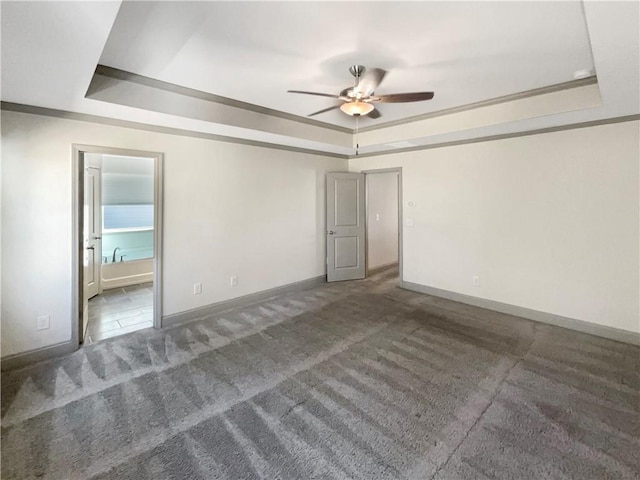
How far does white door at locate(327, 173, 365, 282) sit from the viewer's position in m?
5.66

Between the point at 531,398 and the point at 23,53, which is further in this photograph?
the point at 531,398

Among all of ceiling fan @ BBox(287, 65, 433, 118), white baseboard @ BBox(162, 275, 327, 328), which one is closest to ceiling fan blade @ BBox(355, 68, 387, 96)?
ceiling fan @ BBox(287, 65, 433, 118)

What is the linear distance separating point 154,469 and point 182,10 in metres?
2.75

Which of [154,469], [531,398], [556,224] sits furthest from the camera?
[556,224]

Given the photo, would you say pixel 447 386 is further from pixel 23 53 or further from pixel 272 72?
pixel 23 53

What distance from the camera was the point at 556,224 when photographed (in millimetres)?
3768

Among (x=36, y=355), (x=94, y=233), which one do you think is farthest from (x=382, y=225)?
(x=36, y=355)

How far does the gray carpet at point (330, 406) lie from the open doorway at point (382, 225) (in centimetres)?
294

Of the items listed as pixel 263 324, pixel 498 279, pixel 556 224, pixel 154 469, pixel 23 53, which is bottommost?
pixel 154 469

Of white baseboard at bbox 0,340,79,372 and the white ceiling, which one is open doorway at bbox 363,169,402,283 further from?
white baseboard at bbox 0,340,79,372

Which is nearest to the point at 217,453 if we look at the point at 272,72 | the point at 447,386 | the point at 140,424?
the point at 140,424

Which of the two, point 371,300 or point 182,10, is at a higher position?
point 182,10

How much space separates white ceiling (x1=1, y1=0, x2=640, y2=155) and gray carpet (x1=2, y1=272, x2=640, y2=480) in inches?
93.2

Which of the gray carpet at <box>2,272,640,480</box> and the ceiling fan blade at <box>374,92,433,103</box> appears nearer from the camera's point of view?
the gray carpet at <box>2,272,640,480</box>
